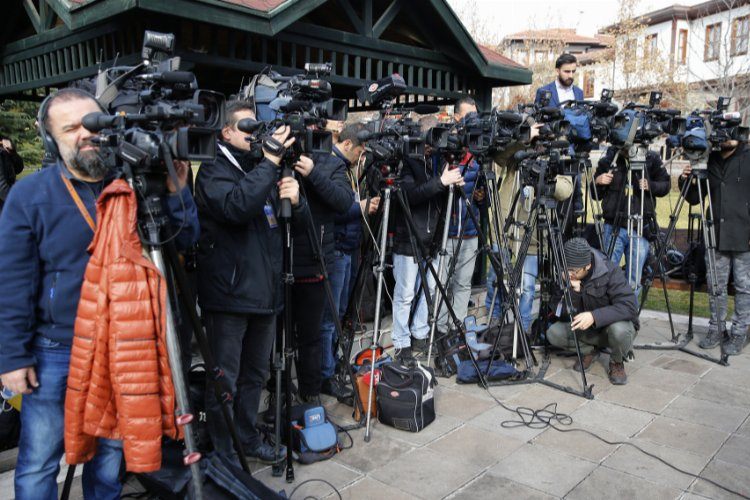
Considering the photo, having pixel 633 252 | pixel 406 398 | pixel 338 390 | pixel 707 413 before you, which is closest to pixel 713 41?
pixel 633 252

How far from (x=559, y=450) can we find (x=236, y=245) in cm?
220

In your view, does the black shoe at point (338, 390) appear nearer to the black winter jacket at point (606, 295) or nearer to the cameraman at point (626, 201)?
the black winter jacket at point (606, 295)

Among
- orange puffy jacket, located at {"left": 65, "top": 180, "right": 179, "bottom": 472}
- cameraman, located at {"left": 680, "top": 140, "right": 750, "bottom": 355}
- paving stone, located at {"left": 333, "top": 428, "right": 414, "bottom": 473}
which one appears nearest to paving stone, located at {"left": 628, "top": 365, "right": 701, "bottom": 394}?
cameraman, located at {"left": 680, "top": 140, "right": 750, "bottom": 355}

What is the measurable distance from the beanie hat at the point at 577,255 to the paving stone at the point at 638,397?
0.96 metres

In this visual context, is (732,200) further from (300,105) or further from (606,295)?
(300,105)

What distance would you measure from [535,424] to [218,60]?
320 cm

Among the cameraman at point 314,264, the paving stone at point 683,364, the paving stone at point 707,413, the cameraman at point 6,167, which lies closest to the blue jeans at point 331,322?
the cameraman at point 314,264

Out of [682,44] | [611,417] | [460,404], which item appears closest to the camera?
[611,417]

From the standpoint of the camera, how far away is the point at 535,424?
3.92 metres

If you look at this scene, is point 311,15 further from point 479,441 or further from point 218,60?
point 479,441

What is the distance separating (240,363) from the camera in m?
3.28

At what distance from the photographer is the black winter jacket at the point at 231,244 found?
9.51 feet

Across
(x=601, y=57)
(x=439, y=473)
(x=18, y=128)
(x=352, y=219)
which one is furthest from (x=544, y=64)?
(x=439, y=473)

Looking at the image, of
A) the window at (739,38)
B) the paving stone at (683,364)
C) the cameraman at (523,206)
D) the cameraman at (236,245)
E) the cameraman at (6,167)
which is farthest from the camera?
the window at (739,38)
